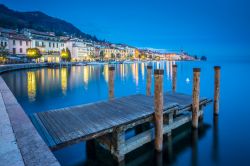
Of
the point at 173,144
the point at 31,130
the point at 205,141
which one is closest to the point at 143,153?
the point at 173,144

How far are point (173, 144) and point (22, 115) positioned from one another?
837 centimetres

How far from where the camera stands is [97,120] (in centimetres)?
938

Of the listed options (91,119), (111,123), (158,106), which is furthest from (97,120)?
(158,106)

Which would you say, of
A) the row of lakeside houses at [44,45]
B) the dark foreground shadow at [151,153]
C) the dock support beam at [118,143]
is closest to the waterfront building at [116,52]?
the row of lakeside houses at [44,45]

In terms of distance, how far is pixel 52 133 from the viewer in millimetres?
7836

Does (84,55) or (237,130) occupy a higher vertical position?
(84,55)

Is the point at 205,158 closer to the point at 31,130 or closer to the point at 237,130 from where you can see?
the point at 237,130

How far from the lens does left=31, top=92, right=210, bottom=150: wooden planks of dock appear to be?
7711 mm

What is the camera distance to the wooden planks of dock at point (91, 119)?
7.71 m

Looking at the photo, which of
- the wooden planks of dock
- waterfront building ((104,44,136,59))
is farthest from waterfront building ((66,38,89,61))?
the wooden planks of dock

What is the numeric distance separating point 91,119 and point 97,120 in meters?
0.33

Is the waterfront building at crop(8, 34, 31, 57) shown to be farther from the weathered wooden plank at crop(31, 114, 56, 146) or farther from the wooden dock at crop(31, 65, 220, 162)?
the weathered wooden plank at crop(31, 114, 56, 146)

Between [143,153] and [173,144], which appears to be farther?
[173,144]

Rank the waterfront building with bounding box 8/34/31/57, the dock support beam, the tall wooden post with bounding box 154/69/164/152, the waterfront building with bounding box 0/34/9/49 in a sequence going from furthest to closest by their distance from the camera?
the waterfront building with bounding box 8/34/31/57 → the waterfront building with bounding box 0/34/9/49 → the tall wooden post with bounding box 154/69/164/152 → the dock support beam
